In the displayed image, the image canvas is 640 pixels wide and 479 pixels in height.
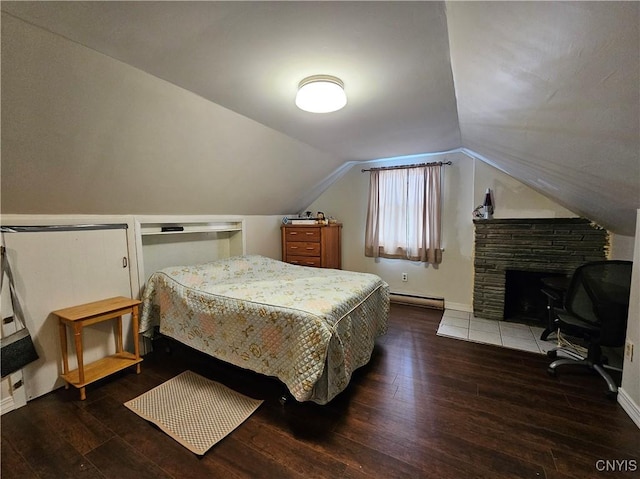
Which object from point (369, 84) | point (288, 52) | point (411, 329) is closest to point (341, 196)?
point (411, 329)

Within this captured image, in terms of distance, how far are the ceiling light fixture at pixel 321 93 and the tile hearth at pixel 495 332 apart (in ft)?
8.58

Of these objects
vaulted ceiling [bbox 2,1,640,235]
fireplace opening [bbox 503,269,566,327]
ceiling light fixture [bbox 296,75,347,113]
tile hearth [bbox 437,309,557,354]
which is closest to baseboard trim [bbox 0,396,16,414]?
vaulted ceiling [bbox 2,1,640,235]

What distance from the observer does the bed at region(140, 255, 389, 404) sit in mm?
1657

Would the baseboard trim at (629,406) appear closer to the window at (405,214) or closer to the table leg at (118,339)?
the window at (405,214)

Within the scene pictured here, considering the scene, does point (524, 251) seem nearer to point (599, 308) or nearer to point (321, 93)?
point (599, 308)

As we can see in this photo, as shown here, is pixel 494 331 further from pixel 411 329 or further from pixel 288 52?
pixel 288 52

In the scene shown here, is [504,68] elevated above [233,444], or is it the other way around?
[504,68]

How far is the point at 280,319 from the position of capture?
1.75 meters

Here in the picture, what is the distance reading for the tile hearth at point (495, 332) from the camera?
2.66 metres

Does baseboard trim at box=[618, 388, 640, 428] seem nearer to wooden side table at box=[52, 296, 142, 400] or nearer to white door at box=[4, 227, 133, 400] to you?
wooden side table at box=[52, 296, 142, 400]

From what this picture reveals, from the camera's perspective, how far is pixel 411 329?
10.1 ft

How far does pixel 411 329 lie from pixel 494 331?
917 millimetres

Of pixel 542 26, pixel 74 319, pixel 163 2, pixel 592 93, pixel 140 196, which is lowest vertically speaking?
pixel 74 319

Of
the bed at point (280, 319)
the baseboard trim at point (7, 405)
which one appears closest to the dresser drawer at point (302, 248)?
the bed at point (280, 319)
